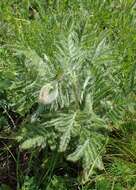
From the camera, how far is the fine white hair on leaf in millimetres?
1581

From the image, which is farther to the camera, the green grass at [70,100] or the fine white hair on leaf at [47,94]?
the green grass at [70,100]

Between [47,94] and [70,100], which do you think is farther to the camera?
[70,100]

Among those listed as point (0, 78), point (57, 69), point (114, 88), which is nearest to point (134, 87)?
point (114, 88)

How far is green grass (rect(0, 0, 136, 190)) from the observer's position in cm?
178

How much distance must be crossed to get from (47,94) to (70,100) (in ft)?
0.72

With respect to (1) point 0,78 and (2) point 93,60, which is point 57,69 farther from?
(1) point 0,78

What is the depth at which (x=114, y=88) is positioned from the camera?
192 centimetres

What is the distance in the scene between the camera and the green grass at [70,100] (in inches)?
70.2

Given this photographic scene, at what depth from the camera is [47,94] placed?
159 cm

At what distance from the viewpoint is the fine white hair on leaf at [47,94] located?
62.2 inches

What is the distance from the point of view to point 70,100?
1799 millimetres

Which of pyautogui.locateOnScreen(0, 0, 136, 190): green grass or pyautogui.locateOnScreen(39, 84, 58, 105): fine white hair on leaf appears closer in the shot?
pyautogui.locateOnScreen(39, 84, 58, 105): fine white hair on leaf

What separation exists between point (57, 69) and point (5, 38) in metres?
0.66

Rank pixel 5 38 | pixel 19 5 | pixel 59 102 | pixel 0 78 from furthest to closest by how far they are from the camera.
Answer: pixel 19 5 < pixel 5 38 < pixel 0 78 < pixel 59 102
